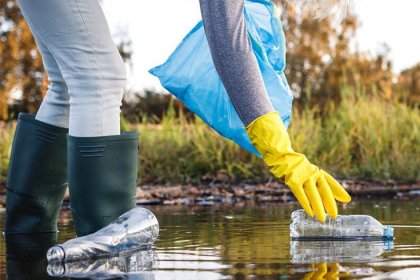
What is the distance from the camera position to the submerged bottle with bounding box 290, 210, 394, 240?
4.19m

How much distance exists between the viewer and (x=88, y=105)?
376 cm

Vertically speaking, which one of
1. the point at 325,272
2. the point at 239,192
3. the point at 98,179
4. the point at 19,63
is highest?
the point at 19,63

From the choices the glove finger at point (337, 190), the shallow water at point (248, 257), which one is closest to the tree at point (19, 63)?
the shallow water at point (248, 257)

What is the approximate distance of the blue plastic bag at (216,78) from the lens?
4.21m

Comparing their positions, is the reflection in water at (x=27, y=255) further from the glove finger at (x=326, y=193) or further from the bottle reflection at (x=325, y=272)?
the glove finger at (x=326, y=193)

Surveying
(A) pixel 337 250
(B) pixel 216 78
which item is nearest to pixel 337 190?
(A) pixel 337 250

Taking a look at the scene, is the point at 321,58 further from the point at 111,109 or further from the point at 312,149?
the point at 111,109

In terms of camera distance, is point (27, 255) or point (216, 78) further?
point (216, 78)

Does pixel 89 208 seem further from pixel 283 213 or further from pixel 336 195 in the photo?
pixel 283 213

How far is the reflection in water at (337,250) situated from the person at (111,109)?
0.55 ft

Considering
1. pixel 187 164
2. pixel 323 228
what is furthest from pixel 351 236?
pixel 187 164

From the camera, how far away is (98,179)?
3.78 meters

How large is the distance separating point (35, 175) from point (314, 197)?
143 cm

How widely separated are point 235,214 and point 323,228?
1712 mm
